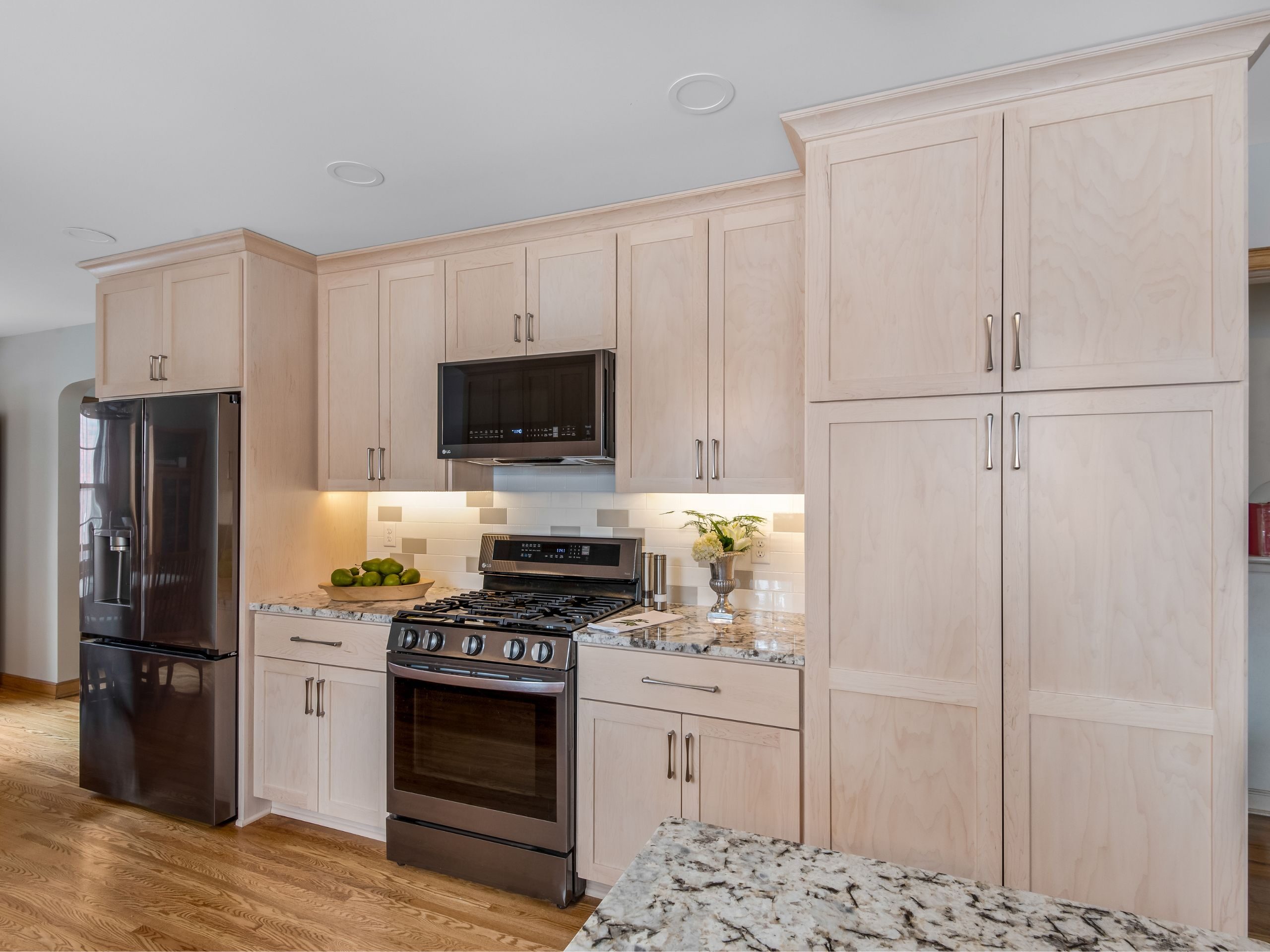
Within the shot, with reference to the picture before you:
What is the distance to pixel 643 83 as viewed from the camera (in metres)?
1.96

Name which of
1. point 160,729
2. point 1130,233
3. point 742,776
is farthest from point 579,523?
A: point 1130,233

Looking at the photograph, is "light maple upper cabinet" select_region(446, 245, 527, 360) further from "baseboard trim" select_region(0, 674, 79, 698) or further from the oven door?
"baseboard trim" select_region(0, 674, 79, 698)

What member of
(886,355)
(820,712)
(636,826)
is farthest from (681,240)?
(636,826)

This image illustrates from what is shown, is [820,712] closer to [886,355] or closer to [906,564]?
[906,564]

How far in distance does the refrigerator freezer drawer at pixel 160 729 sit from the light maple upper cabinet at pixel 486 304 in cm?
163

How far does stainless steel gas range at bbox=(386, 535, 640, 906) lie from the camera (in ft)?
8.16

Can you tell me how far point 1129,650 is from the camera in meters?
1.82

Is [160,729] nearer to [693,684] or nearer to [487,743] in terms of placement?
[487,743]

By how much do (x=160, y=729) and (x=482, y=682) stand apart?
5.30ft

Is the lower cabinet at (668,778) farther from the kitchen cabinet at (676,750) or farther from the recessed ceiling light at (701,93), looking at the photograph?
the recessed ceiling light at (701,93)

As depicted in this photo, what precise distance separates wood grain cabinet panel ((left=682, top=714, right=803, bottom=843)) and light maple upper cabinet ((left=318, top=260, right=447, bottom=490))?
153 cm

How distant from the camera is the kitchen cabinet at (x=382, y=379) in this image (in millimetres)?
3176

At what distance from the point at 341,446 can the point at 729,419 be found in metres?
1.78

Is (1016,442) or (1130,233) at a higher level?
(1130,233)
